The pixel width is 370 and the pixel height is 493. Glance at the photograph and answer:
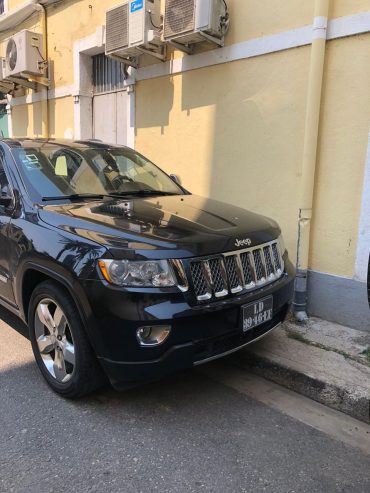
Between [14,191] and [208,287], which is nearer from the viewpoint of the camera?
[208,287]

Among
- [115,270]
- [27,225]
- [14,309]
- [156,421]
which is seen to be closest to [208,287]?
[115,270]

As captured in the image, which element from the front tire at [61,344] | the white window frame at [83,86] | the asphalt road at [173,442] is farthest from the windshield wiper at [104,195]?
the white window frame at [83,86]

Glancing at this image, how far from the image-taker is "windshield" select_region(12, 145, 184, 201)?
3498 mm

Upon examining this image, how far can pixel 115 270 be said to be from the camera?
2584 mm

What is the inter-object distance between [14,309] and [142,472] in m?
1.76

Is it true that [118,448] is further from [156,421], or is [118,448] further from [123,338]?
[123,338]

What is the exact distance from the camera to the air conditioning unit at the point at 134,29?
18.6 feet

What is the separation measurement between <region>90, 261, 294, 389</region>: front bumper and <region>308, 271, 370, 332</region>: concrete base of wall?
1929mm

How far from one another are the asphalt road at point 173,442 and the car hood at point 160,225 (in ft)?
3.59

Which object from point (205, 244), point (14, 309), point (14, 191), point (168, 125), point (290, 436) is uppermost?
point (168, 125)

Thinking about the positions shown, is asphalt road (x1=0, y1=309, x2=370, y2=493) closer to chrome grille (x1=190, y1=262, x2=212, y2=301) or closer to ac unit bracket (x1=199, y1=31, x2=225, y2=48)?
chrome grille (x1=190, y1=262, x2=212, y2=301)

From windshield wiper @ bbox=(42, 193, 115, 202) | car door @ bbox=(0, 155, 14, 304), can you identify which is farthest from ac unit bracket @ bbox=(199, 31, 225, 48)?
car door @ bbox=(0, 155, 14, 304)

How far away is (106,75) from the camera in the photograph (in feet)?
24.6

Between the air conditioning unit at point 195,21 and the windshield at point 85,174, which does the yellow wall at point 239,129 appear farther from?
the windshield at point 85,174
